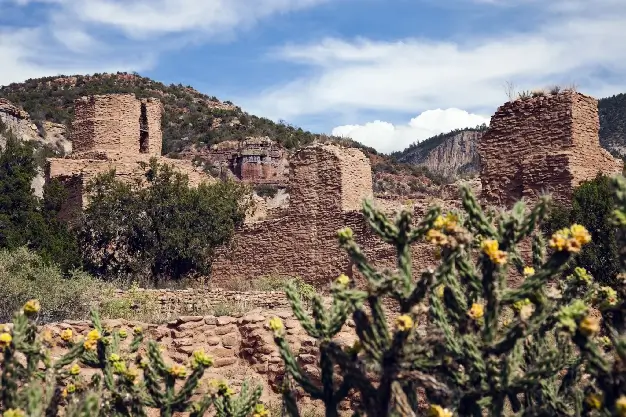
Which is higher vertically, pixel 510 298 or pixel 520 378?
pixel 510 298

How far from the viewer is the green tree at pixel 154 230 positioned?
1917 centimetres

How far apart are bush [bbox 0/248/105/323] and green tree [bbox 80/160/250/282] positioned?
12.0 feet

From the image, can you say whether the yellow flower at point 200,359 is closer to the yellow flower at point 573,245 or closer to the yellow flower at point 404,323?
the yellow flower at point 404,323

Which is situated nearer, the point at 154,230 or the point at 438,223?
the point at 438,223

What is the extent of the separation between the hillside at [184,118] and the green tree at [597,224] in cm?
2956

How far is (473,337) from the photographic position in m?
4.89

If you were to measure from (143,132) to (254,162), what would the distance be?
69.6ft

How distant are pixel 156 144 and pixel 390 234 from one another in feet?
72.2

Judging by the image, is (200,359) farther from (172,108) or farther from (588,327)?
(172,108)

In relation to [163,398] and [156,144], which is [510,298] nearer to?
[163,398]

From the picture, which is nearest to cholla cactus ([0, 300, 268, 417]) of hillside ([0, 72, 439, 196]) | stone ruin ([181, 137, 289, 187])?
hillside ([0, 72, 439, 196])

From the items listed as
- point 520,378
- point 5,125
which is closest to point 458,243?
point 520,378

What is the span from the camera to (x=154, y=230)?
19469mm

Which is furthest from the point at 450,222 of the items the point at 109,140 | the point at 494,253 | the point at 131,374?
the point at 109,140
